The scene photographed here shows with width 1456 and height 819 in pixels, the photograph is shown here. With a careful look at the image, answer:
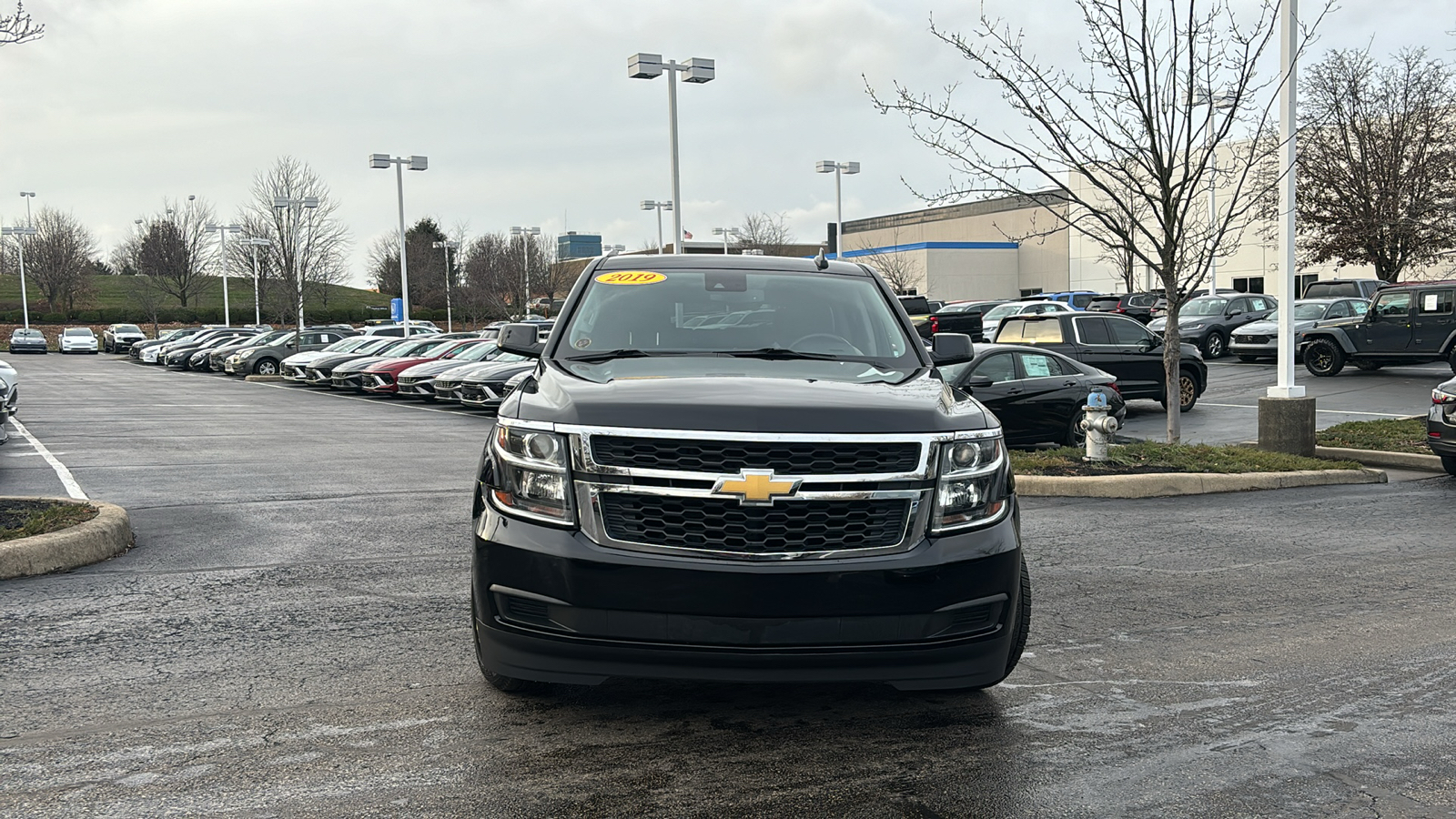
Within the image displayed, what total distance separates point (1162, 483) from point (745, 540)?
8.61m

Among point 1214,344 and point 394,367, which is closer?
point 394,367

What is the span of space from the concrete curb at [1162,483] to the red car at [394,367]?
19020 mm

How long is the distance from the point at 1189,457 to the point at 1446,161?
3231 cm

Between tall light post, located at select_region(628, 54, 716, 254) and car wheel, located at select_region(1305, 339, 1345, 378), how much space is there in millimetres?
13690

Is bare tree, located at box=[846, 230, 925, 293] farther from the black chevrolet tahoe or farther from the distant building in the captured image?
the black chevrolet tahoe

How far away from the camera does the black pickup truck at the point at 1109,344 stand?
66.0 feet

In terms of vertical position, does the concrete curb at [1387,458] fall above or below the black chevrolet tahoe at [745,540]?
below

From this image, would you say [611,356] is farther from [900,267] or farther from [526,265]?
[900,267]

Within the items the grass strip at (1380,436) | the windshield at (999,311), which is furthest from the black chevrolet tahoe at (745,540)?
the windshield at (999,311)

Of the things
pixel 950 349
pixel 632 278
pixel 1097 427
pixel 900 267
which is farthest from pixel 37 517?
pixel 900 267

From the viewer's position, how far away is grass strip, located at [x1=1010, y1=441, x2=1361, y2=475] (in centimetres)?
1218

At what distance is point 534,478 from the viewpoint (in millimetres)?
4180

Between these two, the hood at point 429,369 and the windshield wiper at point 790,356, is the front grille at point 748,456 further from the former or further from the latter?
the hood at point 429,369

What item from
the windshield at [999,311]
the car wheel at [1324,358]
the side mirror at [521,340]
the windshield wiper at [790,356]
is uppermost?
the windshield at [999,311]
